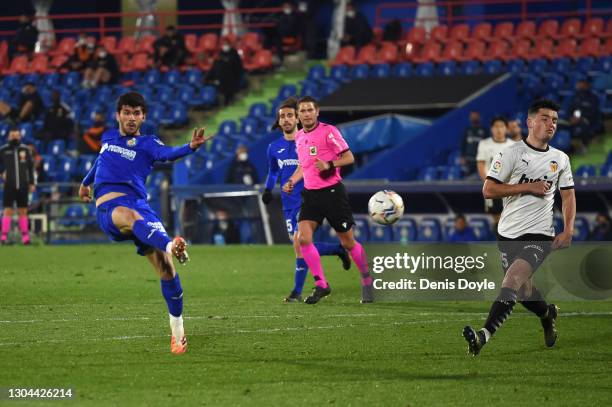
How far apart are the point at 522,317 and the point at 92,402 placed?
18.2 feet

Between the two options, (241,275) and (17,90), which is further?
(17,90)

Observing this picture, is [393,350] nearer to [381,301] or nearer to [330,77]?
[381,301]

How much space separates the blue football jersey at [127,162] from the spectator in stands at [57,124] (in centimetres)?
2023

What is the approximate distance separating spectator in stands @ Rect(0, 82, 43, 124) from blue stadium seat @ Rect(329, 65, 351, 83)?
726 centimetres

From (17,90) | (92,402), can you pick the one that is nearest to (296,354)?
(92,402)

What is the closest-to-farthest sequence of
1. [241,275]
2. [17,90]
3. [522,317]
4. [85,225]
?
[522,317], [241,275], [85,225], [17,90]

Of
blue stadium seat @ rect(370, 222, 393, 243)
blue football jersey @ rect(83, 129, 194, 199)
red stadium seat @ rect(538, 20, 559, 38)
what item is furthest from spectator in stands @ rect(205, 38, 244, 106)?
blue football jersey @ rect(83, 129, 194, 199)

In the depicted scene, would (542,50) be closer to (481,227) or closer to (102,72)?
(481,227)

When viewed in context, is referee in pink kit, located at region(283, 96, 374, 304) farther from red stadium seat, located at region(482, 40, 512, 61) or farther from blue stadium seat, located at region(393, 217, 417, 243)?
red stadium seat, located at region(482, 40, 512, 61)

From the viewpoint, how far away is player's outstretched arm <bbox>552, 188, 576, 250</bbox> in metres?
8.91

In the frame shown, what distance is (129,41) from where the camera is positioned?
117 feet

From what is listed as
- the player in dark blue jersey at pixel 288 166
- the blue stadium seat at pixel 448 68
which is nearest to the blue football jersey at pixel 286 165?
the player in dark blue jersey at pixel 288 166

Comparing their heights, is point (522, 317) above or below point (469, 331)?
below

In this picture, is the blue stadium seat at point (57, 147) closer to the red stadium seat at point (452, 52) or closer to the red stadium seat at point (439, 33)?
the red stadium seat at point (452, 52)
